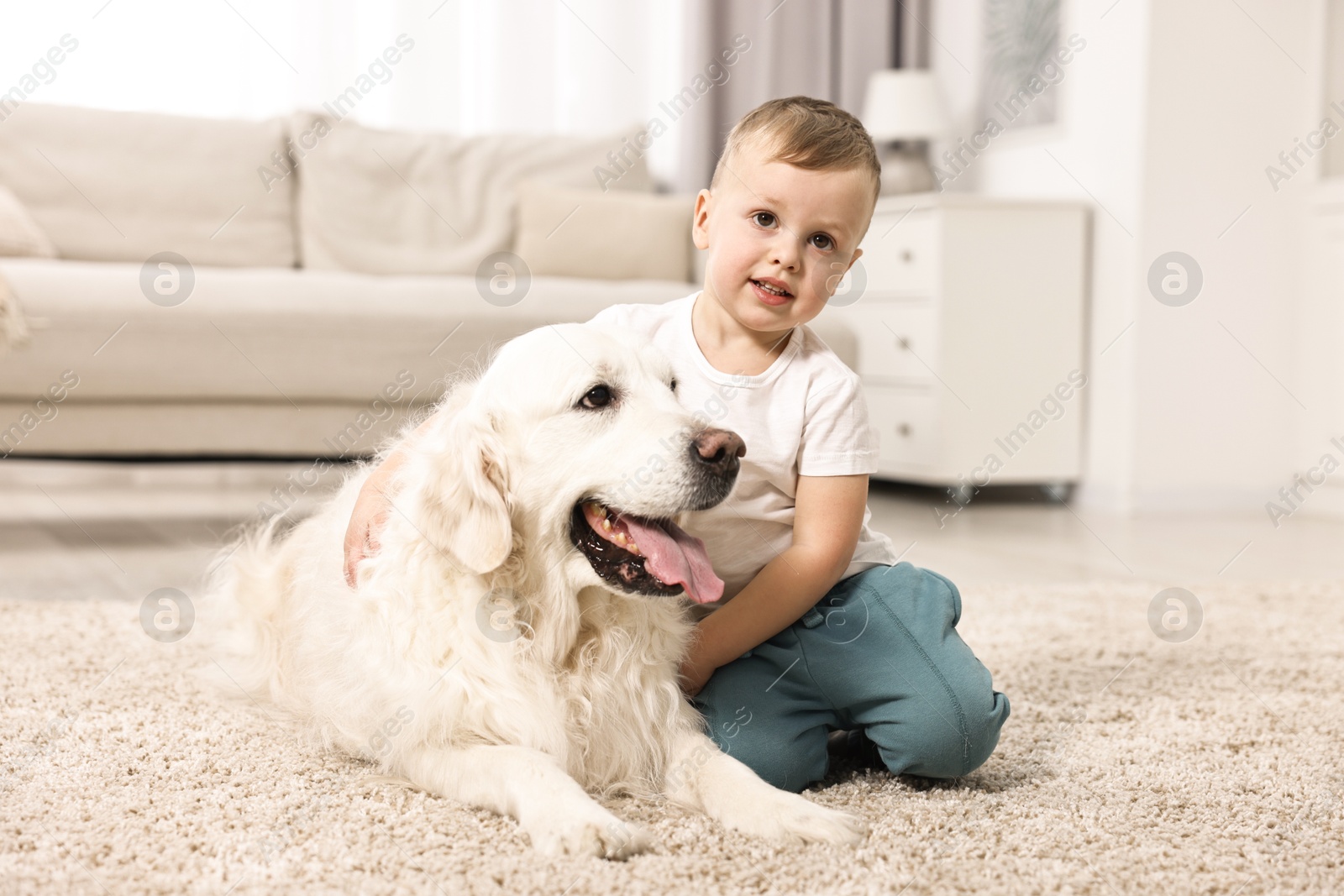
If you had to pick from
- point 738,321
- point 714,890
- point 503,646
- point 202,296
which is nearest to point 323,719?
point 503,646

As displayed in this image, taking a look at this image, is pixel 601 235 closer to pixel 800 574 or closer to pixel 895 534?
pixel 895 534

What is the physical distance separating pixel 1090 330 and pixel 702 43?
2.15 m

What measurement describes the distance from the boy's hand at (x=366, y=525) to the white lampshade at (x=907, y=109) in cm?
375

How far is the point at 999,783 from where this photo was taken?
145 cm

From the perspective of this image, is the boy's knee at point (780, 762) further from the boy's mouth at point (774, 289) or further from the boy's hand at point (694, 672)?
the boy's mouth at point (774, 289)

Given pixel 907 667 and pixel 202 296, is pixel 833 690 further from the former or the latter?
pixel 202 296

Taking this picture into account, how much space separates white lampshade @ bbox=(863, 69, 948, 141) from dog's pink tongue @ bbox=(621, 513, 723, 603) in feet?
12.4

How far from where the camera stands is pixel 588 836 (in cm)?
113

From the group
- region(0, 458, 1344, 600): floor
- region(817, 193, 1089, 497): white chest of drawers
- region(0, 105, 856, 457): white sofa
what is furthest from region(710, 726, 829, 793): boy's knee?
region(817, 193, 1089, 497): white chest of drawers

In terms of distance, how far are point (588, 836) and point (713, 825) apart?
0.18 m

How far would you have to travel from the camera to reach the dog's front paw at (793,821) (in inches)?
47.1

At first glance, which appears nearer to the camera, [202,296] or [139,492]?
[202,296]

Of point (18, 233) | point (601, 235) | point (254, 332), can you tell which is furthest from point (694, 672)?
point (18, 233)

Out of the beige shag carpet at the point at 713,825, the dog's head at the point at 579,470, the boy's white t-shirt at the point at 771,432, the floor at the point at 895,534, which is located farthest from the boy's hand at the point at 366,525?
the floor at the point at 895,534
